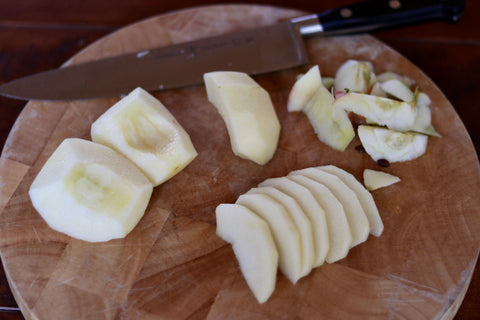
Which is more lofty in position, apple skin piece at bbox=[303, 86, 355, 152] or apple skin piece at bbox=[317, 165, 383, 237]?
apple skin piece at bbox=[303, 86, 355, 152]

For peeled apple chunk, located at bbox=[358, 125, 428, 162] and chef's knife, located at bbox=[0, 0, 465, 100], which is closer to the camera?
peeled apple chunk, located at bbox=[358, 125, 428, 162]

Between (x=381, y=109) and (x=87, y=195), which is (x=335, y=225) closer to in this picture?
(x=381, y=109)

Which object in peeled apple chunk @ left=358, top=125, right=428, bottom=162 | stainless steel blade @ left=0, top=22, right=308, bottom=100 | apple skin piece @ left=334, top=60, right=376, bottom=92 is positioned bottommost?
peeled apple chunk @ left=358, top=125, right=428, bottom=162

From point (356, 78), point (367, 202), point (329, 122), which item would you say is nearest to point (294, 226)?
point (367, 202)

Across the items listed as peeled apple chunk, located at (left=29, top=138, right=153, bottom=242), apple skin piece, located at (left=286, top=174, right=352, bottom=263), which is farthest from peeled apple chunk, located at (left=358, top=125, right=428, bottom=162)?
peeled apple chunk, located at (left=29, top=138, right=153, bottom=242)

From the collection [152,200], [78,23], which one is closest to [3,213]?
[152,200]

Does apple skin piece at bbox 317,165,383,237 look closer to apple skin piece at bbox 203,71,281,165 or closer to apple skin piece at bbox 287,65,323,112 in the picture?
apple skin piece at bbox 203,71,281,165

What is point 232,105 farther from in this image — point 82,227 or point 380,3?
point 380,3
